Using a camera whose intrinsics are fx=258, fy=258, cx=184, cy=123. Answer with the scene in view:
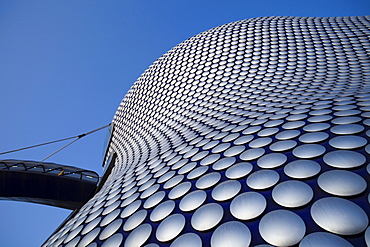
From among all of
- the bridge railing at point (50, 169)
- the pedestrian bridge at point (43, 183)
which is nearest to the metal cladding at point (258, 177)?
the bridge railing at point (50, 169)

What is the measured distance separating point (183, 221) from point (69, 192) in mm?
12052

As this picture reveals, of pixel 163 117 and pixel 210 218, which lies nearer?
pixel 210 218

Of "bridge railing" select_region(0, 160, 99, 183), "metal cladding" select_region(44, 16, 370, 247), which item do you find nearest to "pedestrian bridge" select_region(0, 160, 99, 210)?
"bridge railing" select_region(0, 160, 99, 183)

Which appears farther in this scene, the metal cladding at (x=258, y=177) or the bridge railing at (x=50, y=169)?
the bridge railing at (x=50, y=169)

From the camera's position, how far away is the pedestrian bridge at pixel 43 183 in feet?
42.4

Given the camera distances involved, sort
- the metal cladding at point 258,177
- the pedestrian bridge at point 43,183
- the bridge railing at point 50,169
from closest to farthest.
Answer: the metal cladding at point 258,177 → the pedestrian bridge at point 43,183 → the bridge railing at point 50,169

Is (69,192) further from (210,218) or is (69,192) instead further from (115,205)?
(210,218)

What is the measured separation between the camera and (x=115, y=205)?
15.9 ft

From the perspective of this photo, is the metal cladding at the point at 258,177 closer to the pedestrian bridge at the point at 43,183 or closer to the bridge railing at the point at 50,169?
the bridge railing at the point at 50,169

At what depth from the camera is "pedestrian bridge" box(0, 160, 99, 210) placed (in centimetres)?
1294

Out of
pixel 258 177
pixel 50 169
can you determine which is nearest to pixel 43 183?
pixel 50 169

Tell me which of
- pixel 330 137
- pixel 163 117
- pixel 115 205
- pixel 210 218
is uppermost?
pixel 210 218

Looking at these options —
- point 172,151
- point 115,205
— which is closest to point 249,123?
point 172,151

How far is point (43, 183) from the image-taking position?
13125mm
